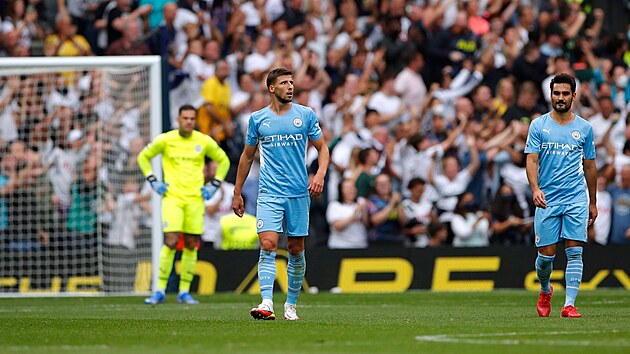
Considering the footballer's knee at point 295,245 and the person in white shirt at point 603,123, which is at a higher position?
the person in white shirt at point 603,123

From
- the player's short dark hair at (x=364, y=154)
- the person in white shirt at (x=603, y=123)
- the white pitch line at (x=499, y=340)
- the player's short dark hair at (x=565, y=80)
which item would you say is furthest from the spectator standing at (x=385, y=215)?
the white pitch line at (x=499, y=340)

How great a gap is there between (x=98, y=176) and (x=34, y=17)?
374cm

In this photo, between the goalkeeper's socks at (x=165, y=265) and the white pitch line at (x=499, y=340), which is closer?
the white pitch line at (x=499, y=340)

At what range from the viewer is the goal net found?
20938 mm

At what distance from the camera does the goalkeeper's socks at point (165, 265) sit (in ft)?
57.0

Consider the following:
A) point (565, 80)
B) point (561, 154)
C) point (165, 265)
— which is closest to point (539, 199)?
point (561, 154)

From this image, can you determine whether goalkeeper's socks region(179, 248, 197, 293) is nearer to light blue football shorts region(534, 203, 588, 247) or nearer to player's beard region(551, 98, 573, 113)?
light blue football shorts region(534, 203, 588, 247)

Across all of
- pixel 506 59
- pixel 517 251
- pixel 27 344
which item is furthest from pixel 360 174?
pixel 27 344

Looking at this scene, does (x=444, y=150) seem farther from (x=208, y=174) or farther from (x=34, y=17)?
(x=34, y=17)

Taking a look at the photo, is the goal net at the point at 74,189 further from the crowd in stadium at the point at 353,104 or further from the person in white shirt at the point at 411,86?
the person in white shirt at the point at 411,86

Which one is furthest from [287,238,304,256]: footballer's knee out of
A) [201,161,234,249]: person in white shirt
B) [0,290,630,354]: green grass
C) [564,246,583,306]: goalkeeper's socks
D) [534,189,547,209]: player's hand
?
[201,161,234,249]: person in white shirt

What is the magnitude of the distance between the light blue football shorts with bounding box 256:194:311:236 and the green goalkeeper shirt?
202 inches

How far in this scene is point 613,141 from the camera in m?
23.3

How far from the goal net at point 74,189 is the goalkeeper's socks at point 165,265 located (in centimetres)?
333
